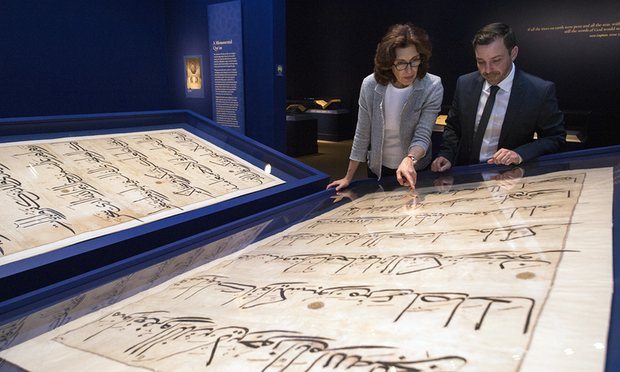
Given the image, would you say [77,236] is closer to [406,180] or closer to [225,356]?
[225,356]

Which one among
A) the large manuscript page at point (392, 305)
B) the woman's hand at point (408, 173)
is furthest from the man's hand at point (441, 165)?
the large manuscript page at point (392, 305)

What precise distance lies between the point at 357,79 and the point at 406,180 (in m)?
9.16

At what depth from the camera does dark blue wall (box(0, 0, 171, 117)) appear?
193 inches

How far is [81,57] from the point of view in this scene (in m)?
5.48

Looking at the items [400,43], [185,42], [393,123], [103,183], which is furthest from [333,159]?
[103,183]

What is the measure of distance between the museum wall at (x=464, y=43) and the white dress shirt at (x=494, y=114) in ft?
15.3

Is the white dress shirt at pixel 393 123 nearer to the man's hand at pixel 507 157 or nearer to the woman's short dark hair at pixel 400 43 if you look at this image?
the woman's short dark hair at pixel 400 43

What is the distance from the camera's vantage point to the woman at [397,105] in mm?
1924

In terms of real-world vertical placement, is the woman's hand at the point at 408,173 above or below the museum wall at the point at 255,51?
below

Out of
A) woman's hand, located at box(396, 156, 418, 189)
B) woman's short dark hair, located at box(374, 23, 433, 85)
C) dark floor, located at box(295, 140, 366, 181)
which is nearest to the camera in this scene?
woman's hand, located at box(396, 156, 418, 189)

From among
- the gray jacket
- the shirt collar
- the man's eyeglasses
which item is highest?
the man's eyeglasses

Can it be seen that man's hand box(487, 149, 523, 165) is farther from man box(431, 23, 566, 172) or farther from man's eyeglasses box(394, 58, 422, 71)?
man's eyeglasses box(394, 58, 422, 71)

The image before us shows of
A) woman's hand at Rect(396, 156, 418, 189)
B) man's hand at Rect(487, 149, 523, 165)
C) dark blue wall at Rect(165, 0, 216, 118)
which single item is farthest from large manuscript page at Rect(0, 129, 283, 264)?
dark blue wall at Rect(165, 0, 216, 118)

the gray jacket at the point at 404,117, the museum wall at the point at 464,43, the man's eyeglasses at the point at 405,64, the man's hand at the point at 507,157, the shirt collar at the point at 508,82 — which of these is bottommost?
the man's hand at the point at 507,157
